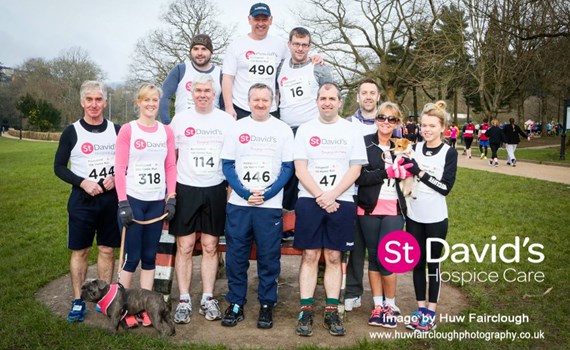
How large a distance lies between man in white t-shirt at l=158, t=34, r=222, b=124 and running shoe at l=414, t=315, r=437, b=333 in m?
3.09

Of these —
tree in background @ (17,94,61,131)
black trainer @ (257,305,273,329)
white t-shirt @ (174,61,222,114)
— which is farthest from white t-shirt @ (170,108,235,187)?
tree in background @ (17,94,61,131)

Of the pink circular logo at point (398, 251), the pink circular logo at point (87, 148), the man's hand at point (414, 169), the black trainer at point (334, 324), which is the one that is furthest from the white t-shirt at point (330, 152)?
the pink circular logo at point (87, 148)

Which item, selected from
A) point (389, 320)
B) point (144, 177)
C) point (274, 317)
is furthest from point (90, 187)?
point (389, 320)

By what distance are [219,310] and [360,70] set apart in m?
29.4

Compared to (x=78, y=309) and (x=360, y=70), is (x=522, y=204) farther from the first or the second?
(x=360, y=70)

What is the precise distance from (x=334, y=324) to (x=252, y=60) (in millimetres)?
2842

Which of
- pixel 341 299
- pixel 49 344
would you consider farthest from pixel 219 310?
pixel 49 344

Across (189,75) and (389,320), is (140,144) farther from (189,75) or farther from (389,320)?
(389,320)

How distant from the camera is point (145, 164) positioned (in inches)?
169

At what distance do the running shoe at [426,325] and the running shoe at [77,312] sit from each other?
10.0 ft

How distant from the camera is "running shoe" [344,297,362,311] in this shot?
A: 191 inches

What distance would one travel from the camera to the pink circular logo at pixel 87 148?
443 centimetres

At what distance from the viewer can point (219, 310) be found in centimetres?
459

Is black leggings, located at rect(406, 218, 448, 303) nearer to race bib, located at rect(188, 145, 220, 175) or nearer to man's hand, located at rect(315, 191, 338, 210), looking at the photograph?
man's hand, located at rect(315, 191, 338, 210)
